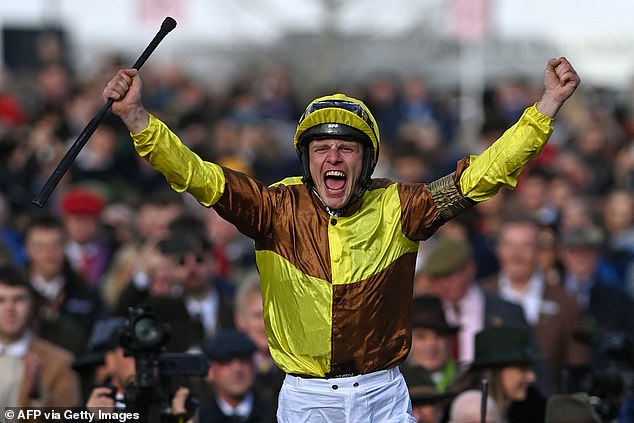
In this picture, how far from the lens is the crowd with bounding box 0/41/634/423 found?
8.43 metres

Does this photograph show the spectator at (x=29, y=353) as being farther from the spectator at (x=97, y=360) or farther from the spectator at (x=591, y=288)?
the spectator at (x=591, y=288)

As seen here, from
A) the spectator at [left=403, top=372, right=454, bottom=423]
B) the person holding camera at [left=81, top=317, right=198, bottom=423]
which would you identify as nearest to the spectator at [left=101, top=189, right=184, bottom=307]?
the person holding camera at [left=81, top=317, right=198, bottom=423]

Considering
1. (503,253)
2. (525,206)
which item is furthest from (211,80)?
(503,253)

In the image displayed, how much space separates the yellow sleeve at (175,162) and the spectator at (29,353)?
2300mm

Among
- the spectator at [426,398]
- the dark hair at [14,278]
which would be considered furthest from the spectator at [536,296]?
the dark hair at [14,278]

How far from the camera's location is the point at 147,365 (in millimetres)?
6812

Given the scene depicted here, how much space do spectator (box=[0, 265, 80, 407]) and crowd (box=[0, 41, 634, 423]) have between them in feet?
0.04

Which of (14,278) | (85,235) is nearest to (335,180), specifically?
(14,278)

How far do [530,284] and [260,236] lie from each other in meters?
4.67

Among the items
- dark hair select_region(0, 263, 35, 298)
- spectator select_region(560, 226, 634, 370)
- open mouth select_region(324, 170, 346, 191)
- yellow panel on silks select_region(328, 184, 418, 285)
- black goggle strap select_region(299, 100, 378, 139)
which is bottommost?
yellow panel on silks select_region(328, 184, 418, 285)

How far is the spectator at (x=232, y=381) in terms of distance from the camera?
8.45m

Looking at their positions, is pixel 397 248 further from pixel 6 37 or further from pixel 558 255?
pixel 6 37

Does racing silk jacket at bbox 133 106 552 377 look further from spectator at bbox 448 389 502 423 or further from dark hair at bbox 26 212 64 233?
dark hair at bbox 26 212 64 233

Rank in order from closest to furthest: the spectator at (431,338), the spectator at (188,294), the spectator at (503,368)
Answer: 1. the spectator at (503,368)
2. the spectator at (431,338)
3. the spectator at (188,294)
